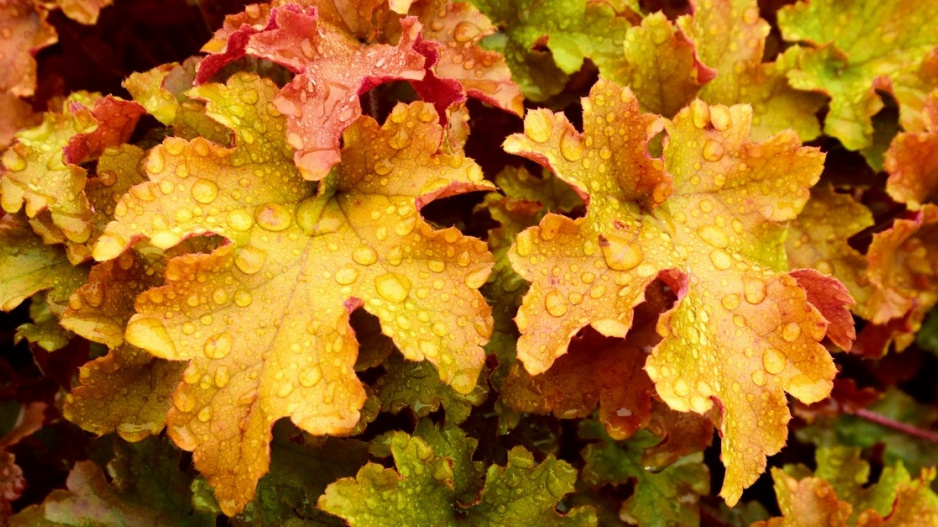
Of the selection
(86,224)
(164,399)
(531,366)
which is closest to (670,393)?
(531,366)

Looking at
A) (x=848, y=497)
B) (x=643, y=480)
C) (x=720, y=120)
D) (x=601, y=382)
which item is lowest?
(x=848, y=497)

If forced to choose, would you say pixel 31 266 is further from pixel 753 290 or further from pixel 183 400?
pixel 753 290

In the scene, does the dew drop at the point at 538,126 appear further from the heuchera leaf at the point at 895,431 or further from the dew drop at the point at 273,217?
the heuchera leaf at the point at 895,431

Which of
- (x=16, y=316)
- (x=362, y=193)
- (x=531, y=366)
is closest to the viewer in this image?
(x=531, y=366)

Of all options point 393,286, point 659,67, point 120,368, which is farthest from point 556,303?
point 120,368

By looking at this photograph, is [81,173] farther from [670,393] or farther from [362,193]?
[670,393]

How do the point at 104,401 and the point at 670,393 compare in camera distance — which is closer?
the point at 670,393

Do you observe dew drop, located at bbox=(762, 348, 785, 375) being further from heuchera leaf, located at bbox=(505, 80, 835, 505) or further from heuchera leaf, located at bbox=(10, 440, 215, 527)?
heuchera leaf, located at bbox=(10, 440, 215, 527)
